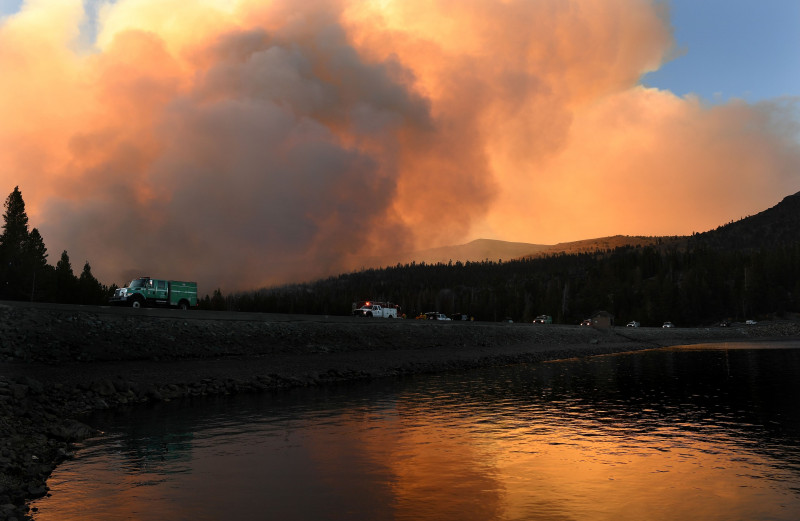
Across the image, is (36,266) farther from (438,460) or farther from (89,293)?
(438,460)

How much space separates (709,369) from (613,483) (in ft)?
182

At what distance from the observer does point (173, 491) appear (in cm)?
1845

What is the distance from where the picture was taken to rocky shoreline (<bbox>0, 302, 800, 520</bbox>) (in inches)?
997

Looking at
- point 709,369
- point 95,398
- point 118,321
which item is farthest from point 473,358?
point 95,398

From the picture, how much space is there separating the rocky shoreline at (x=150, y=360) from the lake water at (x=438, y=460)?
212 centimetres

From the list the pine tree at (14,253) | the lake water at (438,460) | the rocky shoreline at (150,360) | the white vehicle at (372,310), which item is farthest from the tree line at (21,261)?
the lake water at (438,460)

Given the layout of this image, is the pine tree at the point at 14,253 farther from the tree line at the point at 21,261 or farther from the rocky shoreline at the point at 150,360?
the rocky shoreline at the point at 150,360

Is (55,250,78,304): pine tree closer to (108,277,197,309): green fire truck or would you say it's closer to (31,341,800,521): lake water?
(108,277,197,309): green fire truck

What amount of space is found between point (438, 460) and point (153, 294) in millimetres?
47448

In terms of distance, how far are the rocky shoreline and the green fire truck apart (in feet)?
22.2

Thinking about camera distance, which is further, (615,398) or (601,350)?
(601,350)

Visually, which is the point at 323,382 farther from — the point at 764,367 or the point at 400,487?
the point at 764,367

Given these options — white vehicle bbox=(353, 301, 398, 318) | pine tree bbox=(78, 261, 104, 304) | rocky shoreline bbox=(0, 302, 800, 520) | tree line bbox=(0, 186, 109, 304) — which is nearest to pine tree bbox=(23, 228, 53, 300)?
tree line bbox=(0, 186, 109, 304)

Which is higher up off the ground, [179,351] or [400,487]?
[179,351]
